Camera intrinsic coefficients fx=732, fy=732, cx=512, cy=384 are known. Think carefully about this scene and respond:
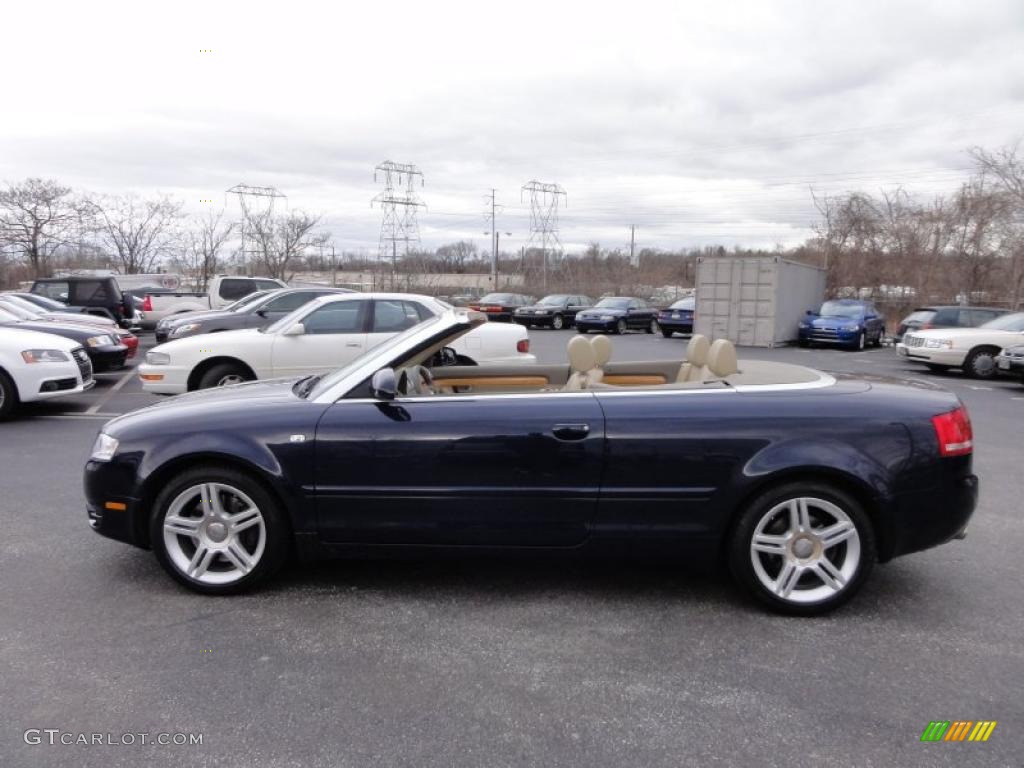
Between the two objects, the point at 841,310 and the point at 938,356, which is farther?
the point at 841,310

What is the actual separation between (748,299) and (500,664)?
20.6 m

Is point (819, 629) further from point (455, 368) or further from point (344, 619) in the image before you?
point (455, 368)

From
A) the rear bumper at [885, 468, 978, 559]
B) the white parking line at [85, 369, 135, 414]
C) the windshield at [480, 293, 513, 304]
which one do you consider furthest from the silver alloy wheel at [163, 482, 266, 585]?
the windshield at [480, 293, 513, 304]

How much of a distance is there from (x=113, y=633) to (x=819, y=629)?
3281mm

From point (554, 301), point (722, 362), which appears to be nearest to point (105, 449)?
point (722, 362)

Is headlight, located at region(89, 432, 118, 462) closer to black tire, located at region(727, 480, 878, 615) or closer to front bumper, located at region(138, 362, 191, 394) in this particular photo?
black tire, located at region(727, 480, 878, 615)

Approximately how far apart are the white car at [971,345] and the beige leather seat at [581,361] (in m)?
13.5

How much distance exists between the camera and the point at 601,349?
4809 millimetres

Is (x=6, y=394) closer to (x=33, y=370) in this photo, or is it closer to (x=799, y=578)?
(x=33, y=370)

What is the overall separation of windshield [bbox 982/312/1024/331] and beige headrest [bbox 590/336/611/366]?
14.2m

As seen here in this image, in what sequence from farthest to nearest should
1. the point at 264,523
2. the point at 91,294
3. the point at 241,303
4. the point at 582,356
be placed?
the point at 91,294
the point at 241,303
the point at 582,356
the point at 264,523

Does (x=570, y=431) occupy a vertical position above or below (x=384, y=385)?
below

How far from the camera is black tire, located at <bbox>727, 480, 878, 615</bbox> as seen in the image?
352 cm

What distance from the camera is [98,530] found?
3.86m
